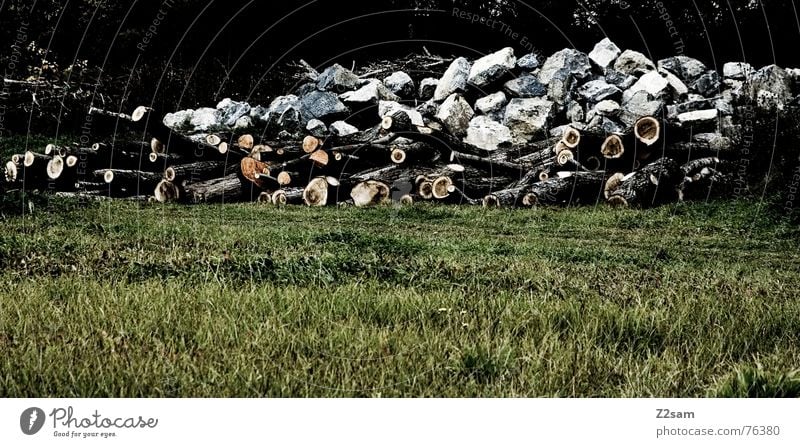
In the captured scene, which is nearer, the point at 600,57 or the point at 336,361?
the point at 336,361

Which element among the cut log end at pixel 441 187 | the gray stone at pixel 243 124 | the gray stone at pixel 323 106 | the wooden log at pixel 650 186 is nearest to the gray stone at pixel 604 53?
the wooden log at pixel 650 186

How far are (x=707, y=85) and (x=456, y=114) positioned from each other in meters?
3.69

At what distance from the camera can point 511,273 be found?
431 cm

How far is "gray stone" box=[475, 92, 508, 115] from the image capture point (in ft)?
36.8

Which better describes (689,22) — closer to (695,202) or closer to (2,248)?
(695,202)

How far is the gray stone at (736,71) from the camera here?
30.1 ft

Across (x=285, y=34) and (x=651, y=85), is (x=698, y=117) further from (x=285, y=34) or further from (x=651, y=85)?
(x=285, y=34)

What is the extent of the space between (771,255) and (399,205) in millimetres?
2664

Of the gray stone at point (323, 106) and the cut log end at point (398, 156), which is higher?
the gray stone at point (323, 106)

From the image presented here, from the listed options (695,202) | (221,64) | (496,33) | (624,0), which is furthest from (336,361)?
(496,33)

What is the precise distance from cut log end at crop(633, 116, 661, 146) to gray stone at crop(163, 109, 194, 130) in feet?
15.9

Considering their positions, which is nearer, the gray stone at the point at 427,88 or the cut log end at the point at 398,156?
the cut log end at the point at 398,156

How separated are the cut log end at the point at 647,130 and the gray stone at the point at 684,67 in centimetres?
195

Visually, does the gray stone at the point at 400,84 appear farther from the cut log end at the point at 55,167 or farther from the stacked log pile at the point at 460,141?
the cut log end at the point at 55,167
